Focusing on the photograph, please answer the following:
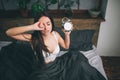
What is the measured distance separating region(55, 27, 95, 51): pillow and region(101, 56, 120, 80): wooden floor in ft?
1.84

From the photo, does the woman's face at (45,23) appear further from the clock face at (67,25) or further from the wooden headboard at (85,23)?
the wooden headboard at (85,23)

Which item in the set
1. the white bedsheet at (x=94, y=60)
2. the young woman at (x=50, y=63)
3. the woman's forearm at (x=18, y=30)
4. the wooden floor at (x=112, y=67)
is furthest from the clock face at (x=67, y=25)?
the wooden floor at (x=112, y=67)

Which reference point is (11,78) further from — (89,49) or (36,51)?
(89,49)

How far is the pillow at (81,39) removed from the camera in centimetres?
229

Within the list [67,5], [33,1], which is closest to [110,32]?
[67,5]

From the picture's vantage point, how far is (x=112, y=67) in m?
2.70

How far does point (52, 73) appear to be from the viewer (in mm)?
1780

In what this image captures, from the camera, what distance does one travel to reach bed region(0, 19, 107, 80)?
1.84m

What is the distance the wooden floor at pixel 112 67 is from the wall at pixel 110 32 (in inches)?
3.4

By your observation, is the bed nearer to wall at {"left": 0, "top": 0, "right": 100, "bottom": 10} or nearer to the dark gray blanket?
the dark gray blanket

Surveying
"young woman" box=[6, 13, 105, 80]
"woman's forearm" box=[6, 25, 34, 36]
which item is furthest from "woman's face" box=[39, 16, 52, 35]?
"woman's forearm" box=[6, 25, 34, 36]

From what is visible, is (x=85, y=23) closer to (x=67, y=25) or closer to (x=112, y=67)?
(x=112, y=67)

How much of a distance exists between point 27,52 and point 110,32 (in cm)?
125

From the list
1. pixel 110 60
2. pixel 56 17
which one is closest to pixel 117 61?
pixel 110 60
